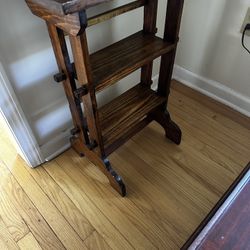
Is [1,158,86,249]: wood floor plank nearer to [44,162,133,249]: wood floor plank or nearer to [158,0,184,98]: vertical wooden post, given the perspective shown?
[44,162,133,249]: wood floor plank

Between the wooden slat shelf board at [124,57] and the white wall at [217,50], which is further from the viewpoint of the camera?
the white wall at [217,50]

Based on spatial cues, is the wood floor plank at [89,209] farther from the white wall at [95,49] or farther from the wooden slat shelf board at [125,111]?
the wooden slat shelf board at [125,111]

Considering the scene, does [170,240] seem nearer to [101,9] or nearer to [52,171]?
[52,171]

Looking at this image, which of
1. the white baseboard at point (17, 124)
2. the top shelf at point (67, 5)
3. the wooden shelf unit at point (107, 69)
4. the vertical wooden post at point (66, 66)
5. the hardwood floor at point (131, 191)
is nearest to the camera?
the top shelf at point (67, 5)

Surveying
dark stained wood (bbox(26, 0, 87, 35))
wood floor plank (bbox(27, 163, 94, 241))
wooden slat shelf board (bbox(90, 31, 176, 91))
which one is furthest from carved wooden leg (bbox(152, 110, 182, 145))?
dark stained wood (bbox(26, 0, 87, 35))

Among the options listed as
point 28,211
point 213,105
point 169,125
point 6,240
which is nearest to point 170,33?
point 169,125

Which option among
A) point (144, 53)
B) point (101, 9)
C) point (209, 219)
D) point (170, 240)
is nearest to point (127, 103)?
point (144, 53)

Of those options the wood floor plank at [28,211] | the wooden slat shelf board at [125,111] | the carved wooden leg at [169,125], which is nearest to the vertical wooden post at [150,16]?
the wooden slat shelf board at [125,111]

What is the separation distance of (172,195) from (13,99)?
2.65 feet

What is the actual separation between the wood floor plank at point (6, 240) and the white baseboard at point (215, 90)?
1.37m

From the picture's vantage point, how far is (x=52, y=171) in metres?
1.23

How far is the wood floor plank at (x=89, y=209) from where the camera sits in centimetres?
99

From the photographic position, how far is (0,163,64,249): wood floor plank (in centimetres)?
100

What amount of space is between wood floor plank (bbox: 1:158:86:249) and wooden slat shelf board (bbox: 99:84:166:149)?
38cm
